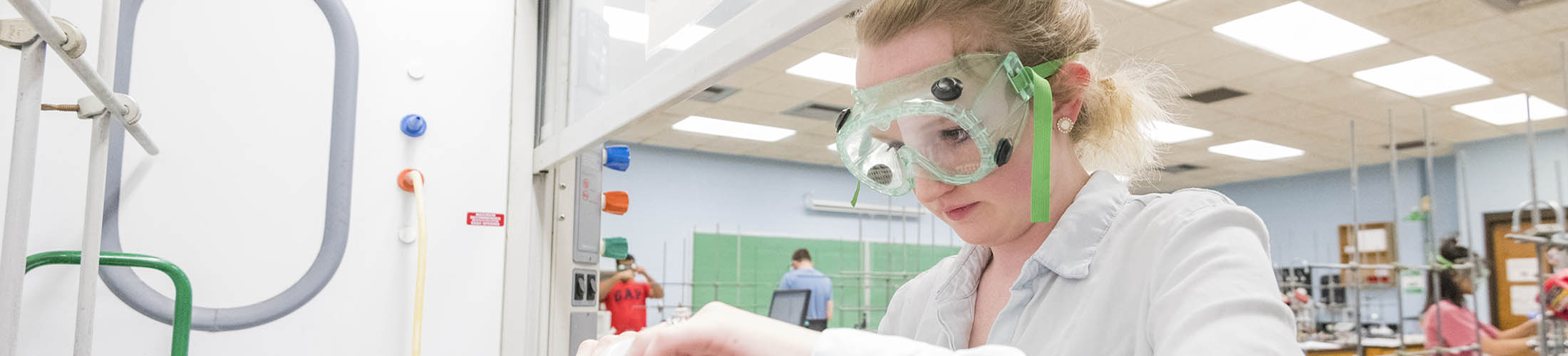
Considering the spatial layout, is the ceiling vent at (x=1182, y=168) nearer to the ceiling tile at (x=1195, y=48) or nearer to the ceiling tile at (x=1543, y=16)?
the ceiling tile at (x=1195, y=48)

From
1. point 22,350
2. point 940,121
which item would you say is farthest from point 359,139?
point 940,121

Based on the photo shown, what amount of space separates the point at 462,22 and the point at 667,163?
23.5ft

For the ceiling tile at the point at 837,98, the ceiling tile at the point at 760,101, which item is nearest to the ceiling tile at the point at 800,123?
the ceiling tile at the point at 760,101

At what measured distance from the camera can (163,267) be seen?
4.62ft

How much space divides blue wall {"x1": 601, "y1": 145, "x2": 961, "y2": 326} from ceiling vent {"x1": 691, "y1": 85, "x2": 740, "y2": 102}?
74.4 inches

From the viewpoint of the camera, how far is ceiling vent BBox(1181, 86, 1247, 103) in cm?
641

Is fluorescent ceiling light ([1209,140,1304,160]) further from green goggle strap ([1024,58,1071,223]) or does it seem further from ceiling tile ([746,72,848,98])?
green goggle strap ([1024,58,1071,223])

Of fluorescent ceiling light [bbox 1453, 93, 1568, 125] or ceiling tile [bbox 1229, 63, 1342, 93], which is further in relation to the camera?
fluorescent ceiling light [bbox 1453, 93, 1568, 125]

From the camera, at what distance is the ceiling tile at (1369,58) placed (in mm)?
5387

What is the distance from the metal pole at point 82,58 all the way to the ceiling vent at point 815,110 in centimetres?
587

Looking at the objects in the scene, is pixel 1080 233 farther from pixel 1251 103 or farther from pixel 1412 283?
pixel 1412 283

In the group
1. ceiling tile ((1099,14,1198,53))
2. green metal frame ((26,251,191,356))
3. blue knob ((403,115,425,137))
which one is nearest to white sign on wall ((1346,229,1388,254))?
ceiling tile ((1099,14,1198,53))

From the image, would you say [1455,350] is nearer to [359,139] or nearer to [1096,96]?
[1096,96]

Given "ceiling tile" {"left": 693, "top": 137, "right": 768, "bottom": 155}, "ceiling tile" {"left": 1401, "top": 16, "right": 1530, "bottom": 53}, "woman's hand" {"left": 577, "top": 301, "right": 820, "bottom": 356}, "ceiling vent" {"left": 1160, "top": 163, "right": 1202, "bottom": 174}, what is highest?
"ceiling tile" {"left": 1401, "top": 16, "right": 1530, "bottom": 53}
